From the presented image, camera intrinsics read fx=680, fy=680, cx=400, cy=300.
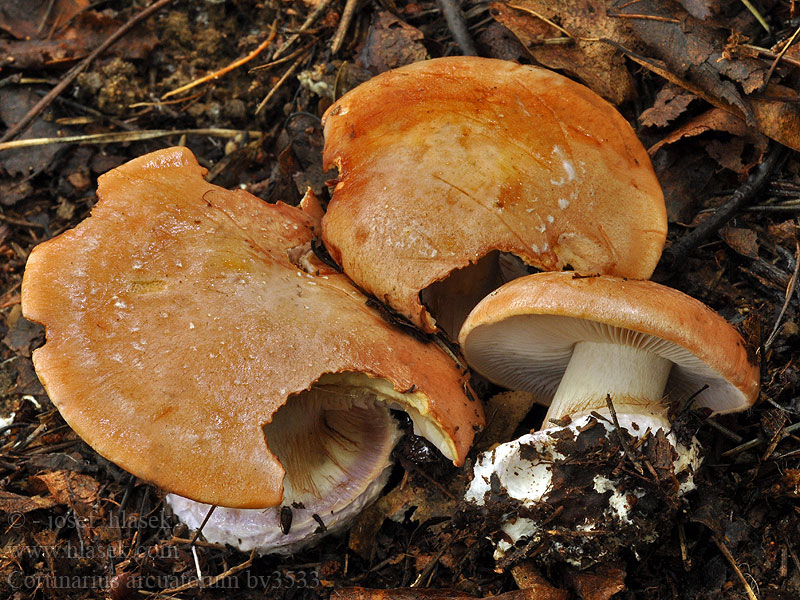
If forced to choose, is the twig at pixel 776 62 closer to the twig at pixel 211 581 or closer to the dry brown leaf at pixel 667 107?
the dry brown leaf at pixel 667 107

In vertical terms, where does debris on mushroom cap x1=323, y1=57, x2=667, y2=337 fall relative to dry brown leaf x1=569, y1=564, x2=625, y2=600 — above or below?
above

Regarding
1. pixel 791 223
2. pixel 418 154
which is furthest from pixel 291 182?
pixel 791 223

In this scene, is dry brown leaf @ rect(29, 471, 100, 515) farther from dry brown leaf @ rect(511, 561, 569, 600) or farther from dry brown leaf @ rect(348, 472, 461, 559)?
dry brown leaf @ rect(511, 561, 569, 600)

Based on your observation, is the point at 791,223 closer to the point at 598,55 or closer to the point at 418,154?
the point at 598,55

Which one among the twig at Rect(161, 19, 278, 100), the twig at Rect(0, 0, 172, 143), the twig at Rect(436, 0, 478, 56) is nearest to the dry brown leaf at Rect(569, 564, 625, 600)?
the twig at Rect(436, 0, 478, 56)

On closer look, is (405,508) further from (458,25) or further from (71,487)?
(458,25)

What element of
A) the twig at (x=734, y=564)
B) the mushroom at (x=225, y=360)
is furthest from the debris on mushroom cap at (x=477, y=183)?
the twig at (x=734, y=564)
